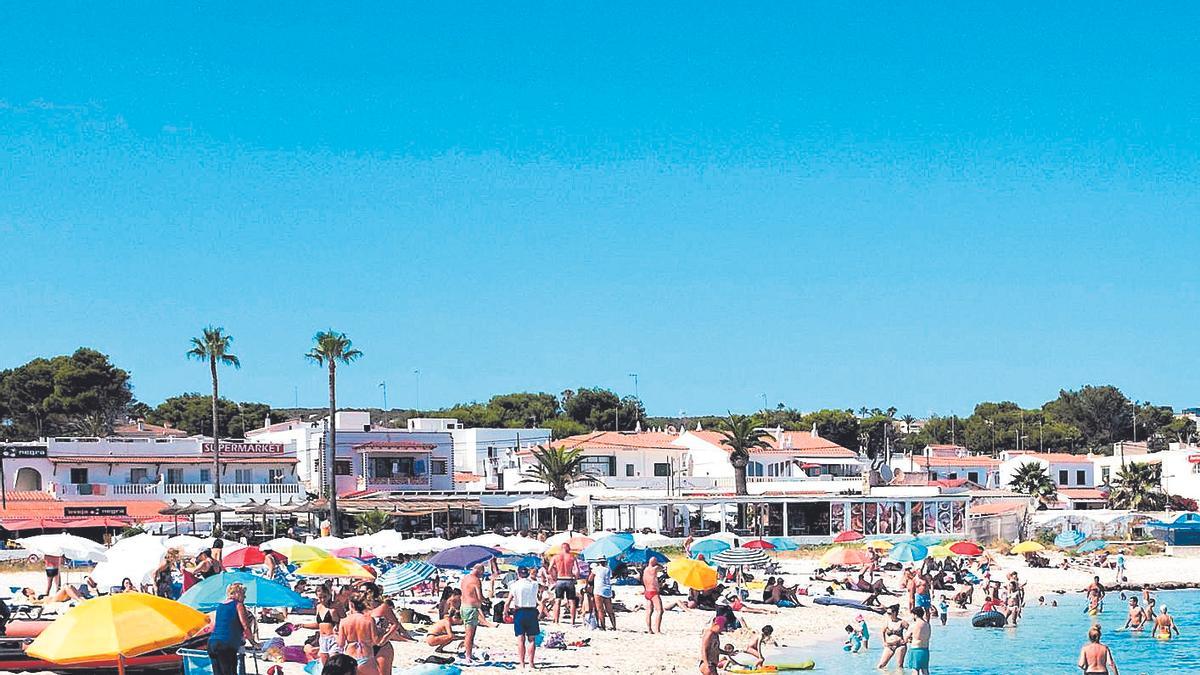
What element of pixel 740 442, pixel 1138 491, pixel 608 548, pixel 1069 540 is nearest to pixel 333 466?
pixel 740 442

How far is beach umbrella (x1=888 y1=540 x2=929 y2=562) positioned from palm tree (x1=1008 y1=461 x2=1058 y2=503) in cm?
3185

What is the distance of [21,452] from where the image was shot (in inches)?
2208

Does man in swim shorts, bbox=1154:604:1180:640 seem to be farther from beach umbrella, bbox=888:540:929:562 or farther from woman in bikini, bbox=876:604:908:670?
woman in bikini, bbox=876:604:908:670

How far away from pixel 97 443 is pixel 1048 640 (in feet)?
135

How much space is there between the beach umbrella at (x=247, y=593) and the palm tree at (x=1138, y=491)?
5541 cm

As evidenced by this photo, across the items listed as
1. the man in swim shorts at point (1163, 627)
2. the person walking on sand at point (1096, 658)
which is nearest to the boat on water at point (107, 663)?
the person walking on sand at point (1096, 658)

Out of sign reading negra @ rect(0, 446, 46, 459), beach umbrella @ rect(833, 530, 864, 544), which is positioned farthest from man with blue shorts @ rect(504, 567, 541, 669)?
sign reading negra @ rect(0, 446, 46, 459)

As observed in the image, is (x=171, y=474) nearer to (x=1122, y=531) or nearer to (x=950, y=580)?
(x=950, y=580)

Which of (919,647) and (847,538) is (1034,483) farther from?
(919,647)

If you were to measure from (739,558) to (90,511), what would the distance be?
103ft

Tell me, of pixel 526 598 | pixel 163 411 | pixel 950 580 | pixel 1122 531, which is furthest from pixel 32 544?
pixel 163 411

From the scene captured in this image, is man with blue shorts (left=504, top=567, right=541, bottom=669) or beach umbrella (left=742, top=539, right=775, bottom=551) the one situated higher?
man with blue shorts (left=504, top=567, right=541, bottom=669)

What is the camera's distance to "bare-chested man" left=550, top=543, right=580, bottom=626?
2739 centimetres

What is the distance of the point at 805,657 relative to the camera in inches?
1023
